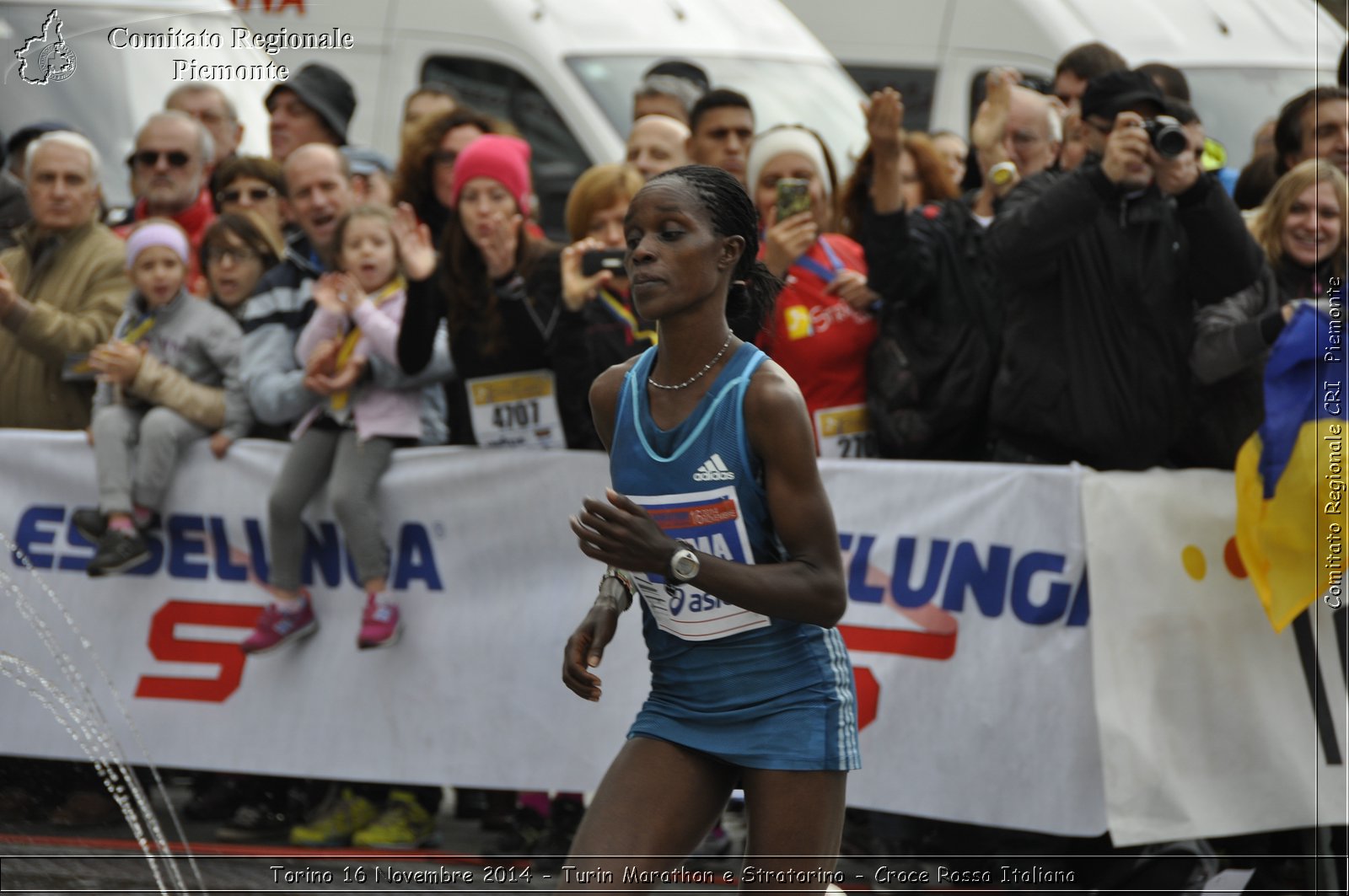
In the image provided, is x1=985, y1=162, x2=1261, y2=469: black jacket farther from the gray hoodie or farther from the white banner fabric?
the gray hoodie

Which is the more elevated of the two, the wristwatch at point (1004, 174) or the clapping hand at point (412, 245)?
the wristwatch at point (1004, 174)

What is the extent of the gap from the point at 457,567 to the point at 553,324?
1.10 metres

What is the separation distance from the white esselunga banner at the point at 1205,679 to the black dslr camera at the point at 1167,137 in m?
1.12

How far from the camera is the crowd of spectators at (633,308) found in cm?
621

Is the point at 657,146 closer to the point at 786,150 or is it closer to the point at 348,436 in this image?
the point at 786,150

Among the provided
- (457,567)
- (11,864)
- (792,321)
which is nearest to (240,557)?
(457,567)

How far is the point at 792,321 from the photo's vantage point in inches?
259

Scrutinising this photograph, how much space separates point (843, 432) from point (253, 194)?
135 inches

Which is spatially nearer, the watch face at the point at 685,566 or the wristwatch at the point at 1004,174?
the watch face at the point at 685,566

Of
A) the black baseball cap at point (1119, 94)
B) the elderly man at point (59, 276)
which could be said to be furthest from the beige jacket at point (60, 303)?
the black baseball cap at point (1119, 94)

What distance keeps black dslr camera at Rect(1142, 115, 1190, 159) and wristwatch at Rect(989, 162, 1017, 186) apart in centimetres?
102

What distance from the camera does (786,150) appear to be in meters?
6.90

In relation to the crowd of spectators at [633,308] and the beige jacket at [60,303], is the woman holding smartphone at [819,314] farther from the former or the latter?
the beige jacket at [60,303]

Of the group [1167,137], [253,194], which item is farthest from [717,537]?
[253,194]
